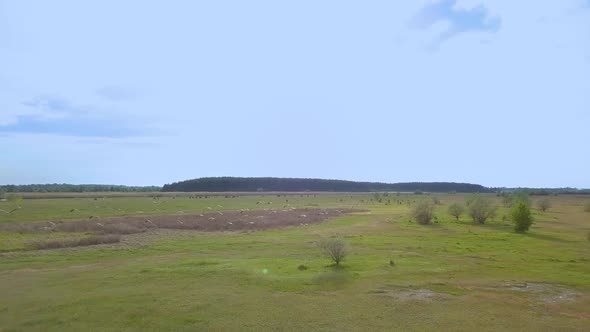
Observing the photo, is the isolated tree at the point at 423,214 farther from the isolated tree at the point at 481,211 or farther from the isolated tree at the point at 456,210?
the isolated tree at the point at 456,210

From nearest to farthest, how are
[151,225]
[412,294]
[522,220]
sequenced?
[412,294], [522,220], [151,225]

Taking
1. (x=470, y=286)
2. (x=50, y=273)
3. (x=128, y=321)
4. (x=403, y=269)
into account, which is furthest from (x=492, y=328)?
(x=50, y=273)

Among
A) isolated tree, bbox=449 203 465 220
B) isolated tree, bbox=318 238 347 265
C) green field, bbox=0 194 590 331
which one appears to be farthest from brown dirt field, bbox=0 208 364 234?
isolated tree, bbox=318 238 347 265

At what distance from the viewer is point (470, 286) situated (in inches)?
784

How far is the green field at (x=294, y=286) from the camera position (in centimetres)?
1538

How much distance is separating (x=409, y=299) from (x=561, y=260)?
1395 cm

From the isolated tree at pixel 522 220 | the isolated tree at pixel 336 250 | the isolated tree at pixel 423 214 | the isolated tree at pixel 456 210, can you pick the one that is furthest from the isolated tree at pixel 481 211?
the isolated tree at pixel 336 250

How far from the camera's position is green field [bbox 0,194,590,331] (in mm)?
15375

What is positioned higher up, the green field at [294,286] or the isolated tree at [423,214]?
the isolated tree at [423,214]

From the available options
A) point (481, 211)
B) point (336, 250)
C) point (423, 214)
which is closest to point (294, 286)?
point (336, 250)

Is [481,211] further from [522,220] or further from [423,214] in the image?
[522,220]

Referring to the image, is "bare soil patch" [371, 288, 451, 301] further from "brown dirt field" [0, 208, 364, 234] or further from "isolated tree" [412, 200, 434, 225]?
"isolated tree" [412, 200, 434, 225]

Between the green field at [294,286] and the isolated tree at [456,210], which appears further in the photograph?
the isolated tree at [456,210]

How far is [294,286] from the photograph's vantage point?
19.8m
